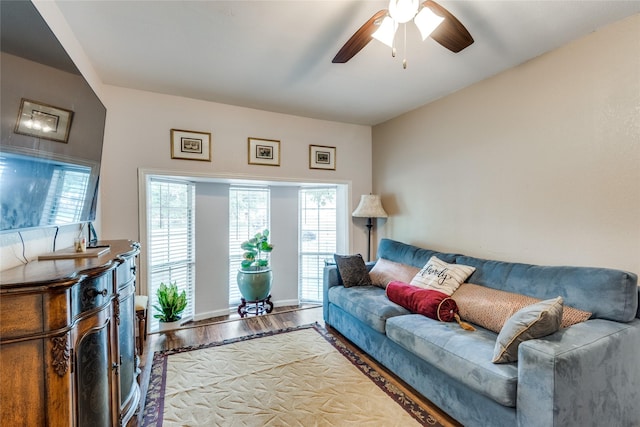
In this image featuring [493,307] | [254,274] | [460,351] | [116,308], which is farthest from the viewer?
[254,274]

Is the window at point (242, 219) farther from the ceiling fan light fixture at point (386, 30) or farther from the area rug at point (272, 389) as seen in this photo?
the ceiling fan light fixture at point (386, 30)

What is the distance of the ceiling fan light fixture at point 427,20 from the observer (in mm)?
1463

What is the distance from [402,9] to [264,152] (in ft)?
7.95

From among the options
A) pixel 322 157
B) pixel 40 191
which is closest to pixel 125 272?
pixel 40 191

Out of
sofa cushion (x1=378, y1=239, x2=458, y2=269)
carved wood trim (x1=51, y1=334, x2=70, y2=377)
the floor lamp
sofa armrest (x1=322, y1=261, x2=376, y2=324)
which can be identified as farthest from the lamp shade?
carved wood trim (x1=51, y1=334, x2=70, y2=377)

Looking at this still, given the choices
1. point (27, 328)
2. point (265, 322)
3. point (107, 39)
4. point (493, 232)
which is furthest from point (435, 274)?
point (107, 39)

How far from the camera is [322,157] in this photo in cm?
397

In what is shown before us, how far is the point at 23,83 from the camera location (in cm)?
112

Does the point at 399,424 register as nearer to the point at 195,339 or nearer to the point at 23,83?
the point at 195,339

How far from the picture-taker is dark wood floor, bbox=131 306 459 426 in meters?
2.40

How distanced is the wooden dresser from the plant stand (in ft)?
7.35

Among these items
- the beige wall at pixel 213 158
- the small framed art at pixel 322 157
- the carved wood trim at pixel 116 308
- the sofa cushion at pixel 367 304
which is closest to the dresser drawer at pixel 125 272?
the carved wood trim at pixel 116 308

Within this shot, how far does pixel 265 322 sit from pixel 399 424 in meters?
2.05

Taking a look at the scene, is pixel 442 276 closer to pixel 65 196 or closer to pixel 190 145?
pixel 65 196
